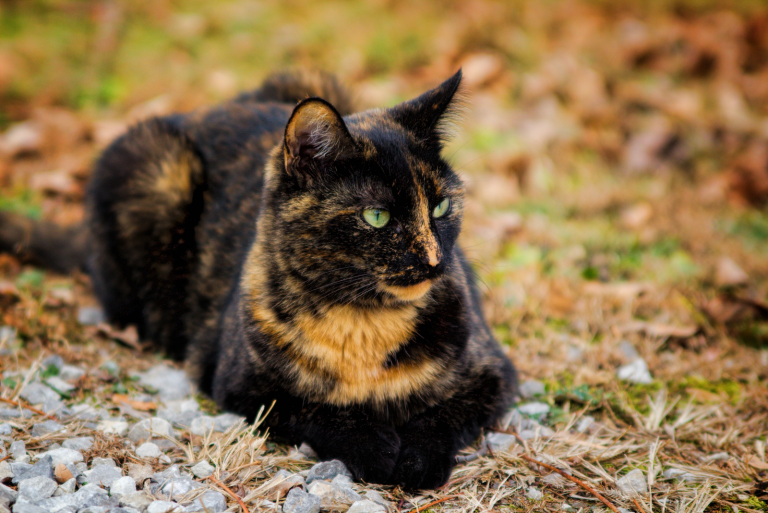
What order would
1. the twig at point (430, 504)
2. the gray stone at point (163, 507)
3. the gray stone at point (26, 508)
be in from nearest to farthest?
1. the gray stone at point (26, 508)
2. the gray stone at point (163, 507)
3. the twig at point (430, 504)

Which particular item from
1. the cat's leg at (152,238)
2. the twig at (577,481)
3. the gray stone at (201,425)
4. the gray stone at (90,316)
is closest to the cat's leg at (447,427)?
the twig at (577,481)

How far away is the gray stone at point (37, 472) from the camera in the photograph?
195cm

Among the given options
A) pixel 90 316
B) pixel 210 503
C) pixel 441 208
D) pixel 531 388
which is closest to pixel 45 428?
pixel 210 503

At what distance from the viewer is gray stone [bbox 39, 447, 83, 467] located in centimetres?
204

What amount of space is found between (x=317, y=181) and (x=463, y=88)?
0.82 metres

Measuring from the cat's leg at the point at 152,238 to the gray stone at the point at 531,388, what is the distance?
5.91ft

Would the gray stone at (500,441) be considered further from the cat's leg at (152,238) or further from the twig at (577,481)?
the cat's leg at (152,238)

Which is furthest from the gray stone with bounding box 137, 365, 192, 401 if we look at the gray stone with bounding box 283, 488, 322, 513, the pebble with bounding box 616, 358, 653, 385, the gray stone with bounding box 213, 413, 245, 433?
the pebble with bounding box 616, 358, 653, 385

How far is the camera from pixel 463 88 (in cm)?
269

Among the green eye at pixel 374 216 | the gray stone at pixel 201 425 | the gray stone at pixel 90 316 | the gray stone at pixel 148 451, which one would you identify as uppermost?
the green eye at pixel 374 216

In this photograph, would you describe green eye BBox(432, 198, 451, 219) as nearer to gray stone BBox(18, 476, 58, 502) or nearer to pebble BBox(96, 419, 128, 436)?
pebble BBox(96, 419, 128, 436)

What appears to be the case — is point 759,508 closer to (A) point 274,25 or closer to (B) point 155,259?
(B) point 155,259

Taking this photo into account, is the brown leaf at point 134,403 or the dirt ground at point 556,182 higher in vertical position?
the dirt ground at point 556,182

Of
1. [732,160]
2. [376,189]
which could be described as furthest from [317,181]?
[732,160]
